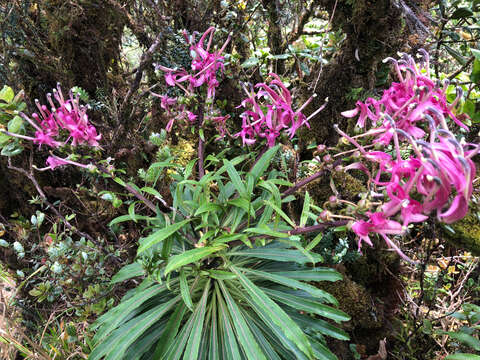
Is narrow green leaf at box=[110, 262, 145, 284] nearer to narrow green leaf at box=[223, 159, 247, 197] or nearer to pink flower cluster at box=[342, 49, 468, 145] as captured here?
narrow green leaf at box=[223, 159, 247, 197]

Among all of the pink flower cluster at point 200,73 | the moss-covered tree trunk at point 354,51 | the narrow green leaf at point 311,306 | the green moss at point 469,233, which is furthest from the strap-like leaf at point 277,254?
the moss-covered tree trunk at point 354,51

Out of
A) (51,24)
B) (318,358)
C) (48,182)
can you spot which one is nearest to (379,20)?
(318,358)

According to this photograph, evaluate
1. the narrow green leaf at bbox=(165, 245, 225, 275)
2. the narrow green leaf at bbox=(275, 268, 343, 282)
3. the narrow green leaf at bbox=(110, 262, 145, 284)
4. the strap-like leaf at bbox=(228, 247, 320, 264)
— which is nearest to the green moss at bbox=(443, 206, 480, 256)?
the narrow green leaf at bbox=(275, 268, 343, 282)

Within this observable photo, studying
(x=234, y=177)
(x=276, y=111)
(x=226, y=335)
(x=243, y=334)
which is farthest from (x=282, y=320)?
(x=276, y=111)

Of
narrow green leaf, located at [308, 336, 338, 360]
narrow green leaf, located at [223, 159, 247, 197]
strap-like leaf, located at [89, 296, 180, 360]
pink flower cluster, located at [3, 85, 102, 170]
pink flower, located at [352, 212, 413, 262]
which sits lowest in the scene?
narrow green leaf, located at [308, 336, 338, 360]

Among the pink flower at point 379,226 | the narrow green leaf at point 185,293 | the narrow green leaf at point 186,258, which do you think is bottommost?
the narrow green leaf at point 185,293

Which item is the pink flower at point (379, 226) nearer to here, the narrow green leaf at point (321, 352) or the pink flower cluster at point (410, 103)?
the pink flower cluster at point (410, 103)

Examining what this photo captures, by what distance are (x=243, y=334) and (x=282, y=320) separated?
5.7 inches

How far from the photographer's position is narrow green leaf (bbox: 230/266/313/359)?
2.59 feet

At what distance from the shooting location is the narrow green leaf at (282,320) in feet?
2.59

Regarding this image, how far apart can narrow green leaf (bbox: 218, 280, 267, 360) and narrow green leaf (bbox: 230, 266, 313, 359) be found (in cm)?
8

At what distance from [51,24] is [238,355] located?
1.77 metres

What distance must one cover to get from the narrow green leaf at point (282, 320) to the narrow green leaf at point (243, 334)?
8cm

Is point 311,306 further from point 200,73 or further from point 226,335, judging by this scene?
point 200,73
